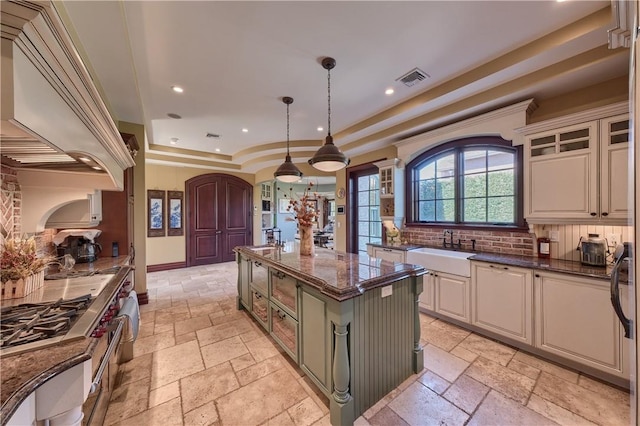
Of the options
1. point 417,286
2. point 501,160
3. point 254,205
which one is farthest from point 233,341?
point 254,205

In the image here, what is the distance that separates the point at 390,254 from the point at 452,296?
99cm

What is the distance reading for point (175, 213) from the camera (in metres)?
6.28

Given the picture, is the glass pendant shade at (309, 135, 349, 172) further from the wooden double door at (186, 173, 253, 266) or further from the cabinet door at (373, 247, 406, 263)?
the wooden double door at (186, 173, 253, 266)

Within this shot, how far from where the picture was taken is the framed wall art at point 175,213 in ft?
20.3

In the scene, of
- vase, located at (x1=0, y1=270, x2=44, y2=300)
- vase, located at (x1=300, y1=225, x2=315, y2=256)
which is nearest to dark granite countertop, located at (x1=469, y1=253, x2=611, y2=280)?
vase, located at (x1=300, y1=225, x2=315, y2=256)

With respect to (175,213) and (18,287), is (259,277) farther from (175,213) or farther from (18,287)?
(175,213)

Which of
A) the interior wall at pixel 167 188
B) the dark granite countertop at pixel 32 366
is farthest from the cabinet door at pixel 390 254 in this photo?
the interior wall at pixel 167 188

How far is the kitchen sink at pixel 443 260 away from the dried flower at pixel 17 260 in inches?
144

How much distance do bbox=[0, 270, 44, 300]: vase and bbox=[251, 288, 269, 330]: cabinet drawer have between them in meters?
→ 1.78

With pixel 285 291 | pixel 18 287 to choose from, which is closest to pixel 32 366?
pixel 18 287

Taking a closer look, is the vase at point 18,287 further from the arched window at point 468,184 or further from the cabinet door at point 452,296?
the arched window at point 468,184

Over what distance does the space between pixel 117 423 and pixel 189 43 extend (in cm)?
306

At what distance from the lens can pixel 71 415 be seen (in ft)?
2.95

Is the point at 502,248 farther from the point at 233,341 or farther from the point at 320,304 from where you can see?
the point at 233,341
